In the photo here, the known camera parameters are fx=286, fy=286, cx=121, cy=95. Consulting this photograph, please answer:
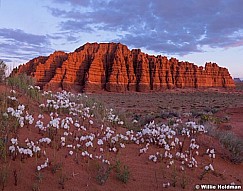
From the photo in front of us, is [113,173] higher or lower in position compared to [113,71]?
lower

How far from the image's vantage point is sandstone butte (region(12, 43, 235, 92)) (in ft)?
300

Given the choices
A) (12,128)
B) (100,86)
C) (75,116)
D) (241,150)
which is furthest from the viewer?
(100,86)

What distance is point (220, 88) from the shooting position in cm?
10956

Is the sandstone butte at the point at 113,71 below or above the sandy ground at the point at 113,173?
above

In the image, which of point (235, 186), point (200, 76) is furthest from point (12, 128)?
point (200, 76)

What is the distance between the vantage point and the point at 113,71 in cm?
9444

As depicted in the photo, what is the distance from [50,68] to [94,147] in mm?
93757

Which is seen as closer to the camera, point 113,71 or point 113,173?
point 113,173

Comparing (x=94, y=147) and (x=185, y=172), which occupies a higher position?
(x=94, y=147)

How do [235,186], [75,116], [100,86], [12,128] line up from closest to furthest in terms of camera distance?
[235,186] → [12,128] → [75,116] → [100,86]

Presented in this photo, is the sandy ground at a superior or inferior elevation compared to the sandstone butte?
inferior

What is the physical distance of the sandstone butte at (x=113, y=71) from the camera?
300ft

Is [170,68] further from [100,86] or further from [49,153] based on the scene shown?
[49,153]

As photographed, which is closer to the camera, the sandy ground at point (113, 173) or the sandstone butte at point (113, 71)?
the sandy ground at point (113, 173)
